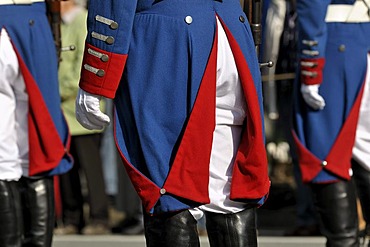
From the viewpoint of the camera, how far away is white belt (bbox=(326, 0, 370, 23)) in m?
5.90

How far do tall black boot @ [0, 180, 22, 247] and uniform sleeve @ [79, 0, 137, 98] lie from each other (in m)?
1.38

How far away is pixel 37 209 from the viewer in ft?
19.4

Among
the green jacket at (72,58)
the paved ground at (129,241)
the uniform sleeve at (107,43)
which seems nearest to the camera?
the uniform sleeve at (107,43)

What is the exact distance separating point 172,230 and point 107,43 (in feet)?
2.25

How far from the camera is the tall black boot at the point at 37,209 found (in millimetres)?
5895

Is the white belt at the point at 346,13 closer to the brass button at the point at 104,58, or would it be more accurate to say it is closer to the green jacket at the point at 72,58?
the brass button at the point at 104,58

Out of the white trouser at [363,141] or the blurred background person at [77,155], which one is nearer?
the white trouser at [363,141]

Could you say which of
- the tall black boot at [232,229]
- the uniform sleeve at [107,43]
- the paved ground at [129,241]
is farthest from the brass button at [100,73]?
the paved ground at [129,241]

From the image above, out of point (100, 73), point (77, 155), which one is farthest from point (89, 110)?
point (77, 155)

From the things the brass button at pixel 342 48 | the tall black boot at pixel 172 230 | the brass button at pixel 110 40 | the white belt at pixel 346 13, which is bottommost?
the tall black boot at pixel 172 230

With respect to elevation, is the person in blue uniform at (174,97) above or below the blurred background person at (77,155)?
above

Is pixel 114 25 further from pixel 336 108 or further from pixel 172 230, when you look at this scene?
pixel 336 108

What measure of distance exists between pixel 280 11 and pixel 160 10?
4.40m

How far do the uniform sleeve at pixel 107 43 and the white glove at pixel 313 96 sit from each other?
167 centimetres
